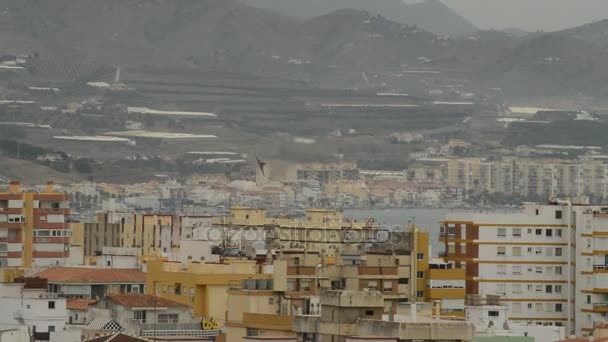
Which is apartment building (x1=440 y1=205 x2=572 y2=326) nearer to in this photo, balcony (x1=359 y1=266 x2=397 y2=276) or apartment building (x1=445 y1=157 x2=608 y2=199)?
balcony (x1=359 y1=266 x2=397 y2=276)

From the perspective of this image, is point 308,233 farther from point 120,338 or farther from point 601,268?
point 120,338

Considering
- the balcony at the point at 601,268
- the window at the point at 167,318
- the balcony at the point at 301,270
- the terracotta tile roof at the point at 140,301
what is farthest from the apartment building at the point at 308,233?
the window at the point at 167,318

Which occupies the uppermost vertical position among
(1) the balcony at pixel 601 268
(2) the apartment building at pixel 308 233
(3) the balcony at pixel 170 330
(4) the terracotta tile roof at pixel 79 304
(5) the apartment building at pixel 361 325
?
(2) the apartment building at pixel 308 233

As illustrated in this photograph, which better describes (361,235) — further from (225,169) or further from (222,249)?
(225,169)

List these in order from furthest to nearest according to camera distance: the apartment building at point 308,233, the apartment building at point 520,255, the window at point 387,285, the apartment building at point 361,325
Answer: the apartment building at point 308,233, the apartment building at point 520,255, the window at point 387,285, the apartment building at point 361,325

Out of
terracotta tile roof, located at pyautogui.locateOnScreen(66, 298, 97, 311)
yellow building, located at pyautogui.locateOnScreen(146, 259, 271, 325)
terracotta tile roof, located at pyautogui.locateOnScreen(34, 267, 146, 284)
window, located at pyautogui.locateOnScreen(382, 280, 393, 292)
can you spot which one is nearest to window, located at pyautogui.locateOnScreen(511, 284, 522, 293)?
terracotta tile roof, located at pyautogui.locateOnScreen(34, 267, 146, 284)

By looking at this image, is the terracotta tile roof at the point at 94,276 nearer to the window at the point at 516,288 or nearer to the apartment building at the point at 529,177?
the window at the point at 516,288

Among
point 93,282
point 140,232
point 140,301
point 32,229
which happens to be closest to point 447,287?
point 93,282
